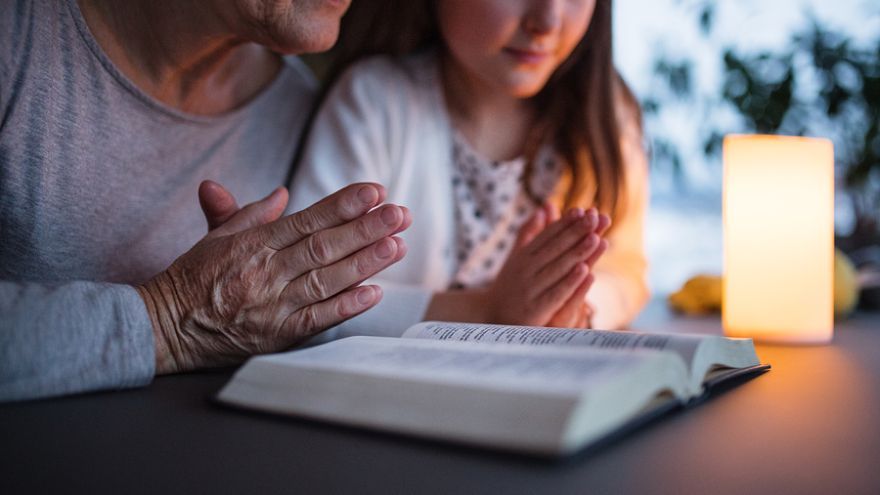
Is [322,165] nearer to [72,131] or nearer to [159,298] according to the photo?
[72,131]

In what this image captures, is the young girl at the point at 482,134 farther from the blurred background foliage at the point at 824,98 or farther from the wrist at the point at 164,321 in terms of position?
the blurred background foliage at the point at 824,98

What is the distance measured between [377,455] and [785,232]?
785mm

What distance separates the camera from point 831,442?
1.82 feet

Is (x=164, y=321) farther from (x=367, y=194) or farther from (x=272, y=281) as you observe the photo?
(x=367, y=194)

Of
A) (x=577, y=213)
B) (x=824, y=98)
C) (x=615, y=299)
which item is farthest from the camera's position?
(x=824, y=98)

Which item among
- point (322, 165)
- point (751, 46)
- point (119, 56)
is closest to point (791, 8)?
point (751, 46)

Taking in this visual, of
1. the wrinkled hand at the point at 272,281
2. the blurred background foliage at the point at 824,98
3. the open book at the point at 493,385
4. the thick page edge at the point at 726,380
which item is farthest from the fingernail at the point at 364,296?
the blurred background foliage at the point at 824,98

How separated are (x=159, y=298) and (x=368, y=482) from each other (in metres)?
0.39

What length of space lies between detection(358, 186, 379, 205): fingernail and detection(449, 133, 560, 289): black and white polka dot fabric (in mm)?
681

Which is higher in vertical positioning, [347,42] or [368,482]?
[347,42]

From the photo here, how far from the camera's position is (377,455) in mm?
494

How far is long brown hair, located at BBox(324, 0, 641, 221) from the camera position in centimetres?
144

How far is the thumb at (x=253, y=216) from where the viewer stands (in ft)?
2.68

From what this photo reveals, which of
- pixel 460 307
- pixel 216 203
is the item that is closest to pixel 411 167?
pixel 460 307
